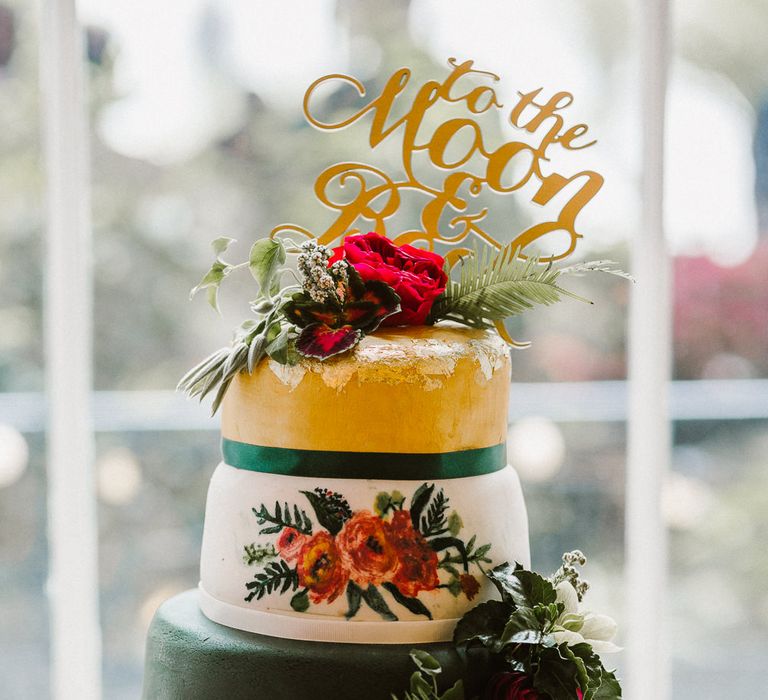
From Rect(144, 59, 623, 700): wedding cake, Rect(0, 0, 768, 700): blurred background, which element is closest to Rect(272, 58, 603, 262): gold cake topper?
Rect(144, 59, 623, 700): wedding cake

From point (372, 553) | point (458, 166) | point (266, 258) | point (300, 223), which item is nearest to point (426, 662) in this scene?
point (372, 553)

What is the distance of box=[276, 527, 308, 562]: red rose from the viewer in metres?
1.09

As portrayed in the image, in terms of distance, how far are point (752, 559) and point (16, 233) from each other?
7.63ft

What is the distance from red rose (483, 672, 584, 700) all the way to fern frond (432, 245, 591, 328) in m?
0.46

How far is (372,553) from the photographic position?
1068 mm

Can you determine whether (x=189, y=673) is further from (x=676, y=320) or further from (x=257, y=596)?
(x=676, y=320)

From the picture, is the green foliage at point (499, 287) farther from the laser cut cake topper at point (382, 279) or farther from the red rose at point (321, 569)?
the red rose at point (321, 569)

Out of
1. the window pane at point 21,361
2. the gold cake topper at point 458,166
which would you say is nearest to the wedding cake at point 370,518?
the gold cake topper at point 458,166

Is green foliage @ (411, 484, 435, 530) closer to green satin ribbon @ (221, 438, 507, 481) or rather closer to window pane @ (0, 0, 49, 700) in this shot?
green satin ribbon @ (221, 438, 507, 481)

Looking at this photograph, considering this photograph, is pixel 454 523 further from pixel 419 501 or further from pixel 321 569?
pixel 321 569

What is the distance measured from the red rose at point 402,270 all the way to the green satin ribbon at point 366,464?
20 centimetres

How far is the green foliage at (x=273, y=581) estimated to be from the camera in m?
1.09

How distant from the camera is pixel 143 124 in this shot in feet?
8.21

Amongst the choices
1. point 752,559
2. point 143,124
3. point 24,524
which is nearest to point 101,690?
point 24,524
